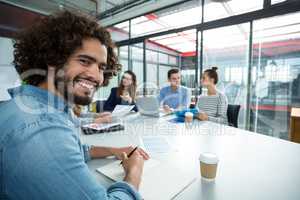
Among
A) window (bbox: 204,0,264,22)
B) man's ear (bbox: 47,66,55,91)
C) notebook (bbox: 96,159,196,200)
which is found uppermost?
window (bbox: 204,0,264,22)

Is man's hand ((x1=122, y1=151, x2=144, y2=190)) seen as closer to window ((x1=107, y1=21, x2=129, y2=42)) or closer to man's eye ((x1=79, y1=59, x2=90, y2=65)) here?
man's eye ((x1=79, y1=59, x2=90, y2=65))

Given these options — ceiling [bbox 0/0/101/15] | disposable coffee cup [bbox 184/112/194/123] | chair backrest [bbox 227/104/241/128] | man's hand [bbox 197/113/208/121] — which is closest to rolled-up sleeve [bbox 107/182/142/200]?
disposable coffee cup [bbox 184/112/194/123]

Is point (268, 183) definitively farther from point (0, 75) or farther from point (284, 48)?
point (0, 75)

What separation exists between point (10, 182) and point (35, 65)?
0.57 m

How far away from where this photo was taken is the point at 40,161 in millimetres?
449

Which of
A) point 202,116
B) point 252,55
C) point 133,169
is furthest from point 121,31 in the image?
point 133,169

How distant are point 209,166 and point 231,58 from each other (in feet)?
12.6

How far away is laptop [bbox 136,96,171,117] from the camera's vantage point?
7.44 feet

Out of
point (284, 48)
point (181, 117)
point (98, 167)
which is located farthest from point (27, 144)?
point (284, 48)

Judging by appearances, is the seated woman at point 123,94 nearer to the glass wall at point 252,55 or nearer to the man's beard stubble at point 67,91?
the glass wall at point 252,55

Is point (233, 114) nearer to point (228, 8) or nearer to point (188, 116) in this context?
point (188, 116)

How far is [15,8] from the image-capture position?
4.09 m

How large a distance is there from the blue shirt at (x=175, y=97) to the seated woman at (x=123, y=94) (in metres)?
0.53

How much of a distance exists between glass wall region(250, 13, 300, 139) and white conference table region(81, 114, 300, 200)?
82.1 inches
